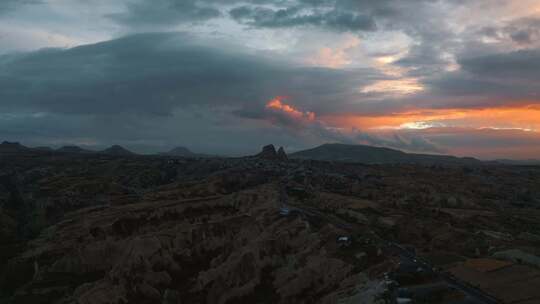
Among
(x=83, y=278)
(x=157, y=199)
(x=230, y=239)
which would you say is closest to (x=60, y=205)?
(x=157, y=199)

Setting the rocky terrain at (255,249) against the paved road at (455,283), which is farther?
the rocky terrain at (255,249)

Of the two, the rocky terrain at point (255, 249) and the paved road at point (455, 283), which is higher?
the paved road at point (455, 283)

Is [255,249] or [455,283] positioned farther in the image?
[255,249]

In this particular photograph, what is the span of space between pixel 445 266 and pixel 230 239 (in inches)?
2144

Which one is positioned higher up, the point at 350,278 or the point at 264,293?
the point at 350,278

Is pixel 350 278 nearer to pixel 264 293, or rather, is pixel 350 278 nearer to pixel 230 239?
pixel 264 293

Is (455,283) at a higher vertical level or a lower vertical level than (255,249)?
higher

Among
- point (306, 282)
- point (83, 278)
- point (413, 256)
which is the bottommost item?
point (83, 278)

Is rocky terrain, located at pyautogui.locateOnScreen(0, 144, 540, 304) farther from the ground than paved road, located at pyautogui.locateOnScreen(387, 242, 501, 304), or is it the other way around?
paved road, located at pyautogui.locateOnScreen(387, 242, 501, 304)

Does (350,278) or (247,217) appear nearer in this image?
(350,278)

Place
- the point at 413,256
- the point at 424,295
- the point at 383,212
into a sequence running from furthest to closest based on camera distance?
the point at 383,212, the point at 413,256, the point at 424,295

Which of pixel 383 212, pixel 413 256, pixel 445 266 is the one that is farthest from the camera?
pixel 383 212

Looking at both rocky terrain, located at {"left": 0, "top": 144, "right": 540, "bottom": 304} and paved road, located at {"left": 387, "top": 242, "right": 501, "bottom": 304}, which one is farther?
rocky terrain, located at {"left": 0, "top": 144, "right": 540, "bottom": 304}

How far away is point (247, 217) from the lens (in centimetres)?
11256
